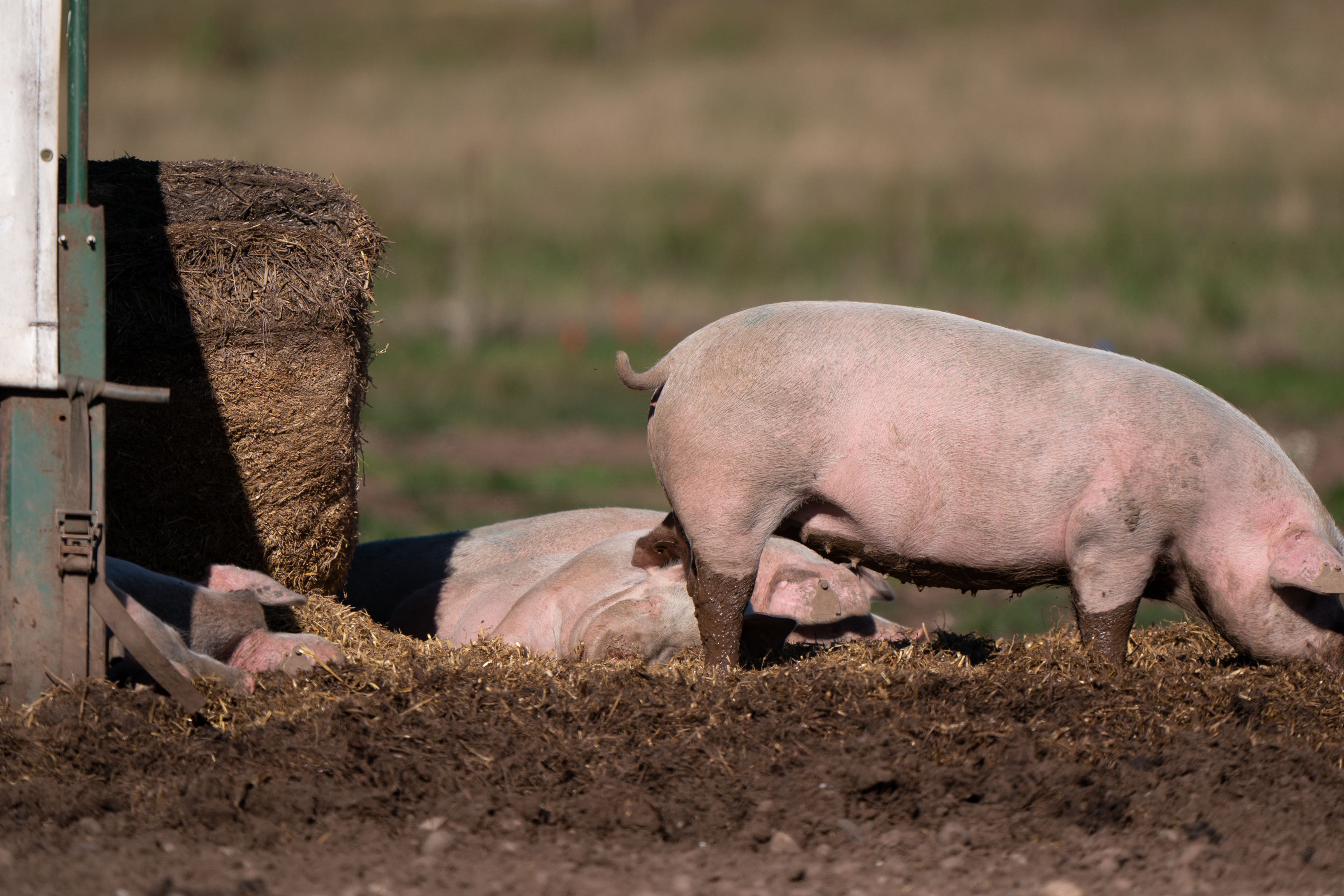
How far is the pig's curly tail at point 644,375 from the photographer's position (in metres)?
4.95

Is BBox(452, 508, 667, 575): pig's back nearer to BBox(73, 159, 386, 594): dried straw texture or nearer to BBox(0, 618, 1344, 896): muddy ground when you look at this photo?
BBox(73, 159, 386, 594): dried straw texture

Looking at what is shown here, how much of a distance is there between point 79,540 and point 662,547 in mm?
2130

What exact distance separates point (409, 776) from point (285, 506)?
2.10 meters

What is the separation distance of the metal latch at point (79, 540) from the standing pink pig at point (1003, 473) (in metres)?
1.80

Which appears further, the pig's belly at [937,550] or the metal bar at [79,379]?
the pig's belly at [937,550]

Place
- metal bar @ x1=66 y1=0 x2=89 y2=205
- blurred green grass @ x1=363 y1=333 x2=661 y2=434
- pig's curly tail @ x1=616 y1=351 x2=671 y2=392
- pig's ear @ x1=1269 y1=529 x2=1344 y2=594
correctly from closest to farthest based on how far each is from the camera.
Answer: metal bar @ x1=66 y1=0 x2=89 y2=205, pig's ear @ x1=1269 y1=529 x2=1344 y2=594, pig's curly tail @ x1=616 y1=351 x2=671 y2=392, blurred green grass @ x1=363 y1=333 x2=661 y2=434

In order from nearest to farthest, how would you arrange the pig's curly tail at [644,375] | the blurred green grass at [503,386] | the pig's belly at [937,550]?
the pig's belly at [937,550], the pig's curly tail at [644,375], the blurred green grass at [503,386]

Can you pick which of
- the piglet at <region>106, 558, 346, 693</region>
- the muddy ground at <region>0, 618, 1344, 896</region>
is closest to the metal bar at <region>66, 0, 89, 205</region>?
the piglet at <region>106, 558, 346, 693</region>

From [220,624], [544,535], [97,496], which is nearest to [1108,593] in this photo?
[544,535]

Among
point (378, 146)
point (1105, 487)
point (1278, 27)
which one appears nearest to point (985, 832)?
point (1105, 487)

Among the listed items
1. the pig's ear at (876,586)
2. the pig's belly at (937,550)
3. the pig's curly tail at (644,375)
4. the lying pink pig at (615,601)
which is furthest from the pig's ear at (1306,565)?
the pig's curly tail at (644,375)

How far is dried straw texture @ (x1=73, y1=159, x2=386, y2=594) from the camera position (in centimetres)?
521

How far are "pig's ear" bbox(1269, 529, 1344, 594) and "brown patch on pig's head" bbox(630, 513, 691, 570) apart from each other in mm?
1972

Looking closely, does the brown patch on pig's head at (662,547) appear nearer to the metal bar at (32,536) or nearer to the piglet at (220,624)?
the piglet at (220,624)
